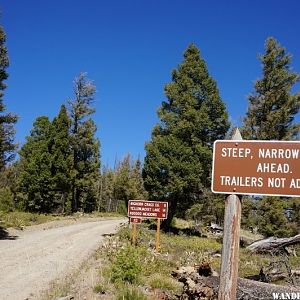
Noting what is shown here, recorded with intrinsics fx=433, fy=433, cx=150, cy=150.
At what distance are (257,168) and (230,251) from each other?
1084 mm

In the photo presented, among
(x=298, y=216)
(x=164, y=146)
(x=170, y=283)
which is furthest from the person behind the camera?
(x=164, y=146)

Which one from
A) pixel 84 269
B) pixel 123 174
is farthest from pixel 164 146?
pixel 123 174

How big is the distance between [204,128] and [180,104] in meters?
2.33

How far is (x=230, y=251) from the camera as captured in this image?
5383 mm

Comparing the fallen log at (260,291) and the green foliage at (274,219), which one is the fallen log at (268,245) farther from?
the fallen log at (260,291)

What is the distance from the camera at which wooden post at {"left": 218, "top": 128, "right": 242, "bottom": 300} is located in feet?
17.4

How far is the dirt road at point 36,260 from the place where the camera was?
34.4 ft

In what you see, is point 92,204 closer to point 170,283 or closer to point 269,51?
point 269,51

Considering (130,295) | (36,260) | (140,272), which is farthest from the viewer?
(36,260)

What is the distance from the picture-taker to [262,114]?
29.3 meters

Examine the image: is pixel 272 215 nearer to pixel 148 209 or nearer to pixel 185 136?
pixel 185 136

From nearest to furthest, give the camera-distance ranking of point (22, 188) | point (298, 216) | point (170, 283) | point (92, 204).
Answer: point (170, 283) < point (298, 216) < point (22, 188) < point (92, 204)

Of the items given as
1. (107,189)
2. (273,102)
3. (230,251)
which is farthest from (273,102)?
(107,189)

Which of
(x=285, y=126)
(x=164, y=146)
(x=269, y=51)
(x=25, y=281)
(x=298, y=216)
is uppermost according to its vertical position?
(x=269, y=51)
